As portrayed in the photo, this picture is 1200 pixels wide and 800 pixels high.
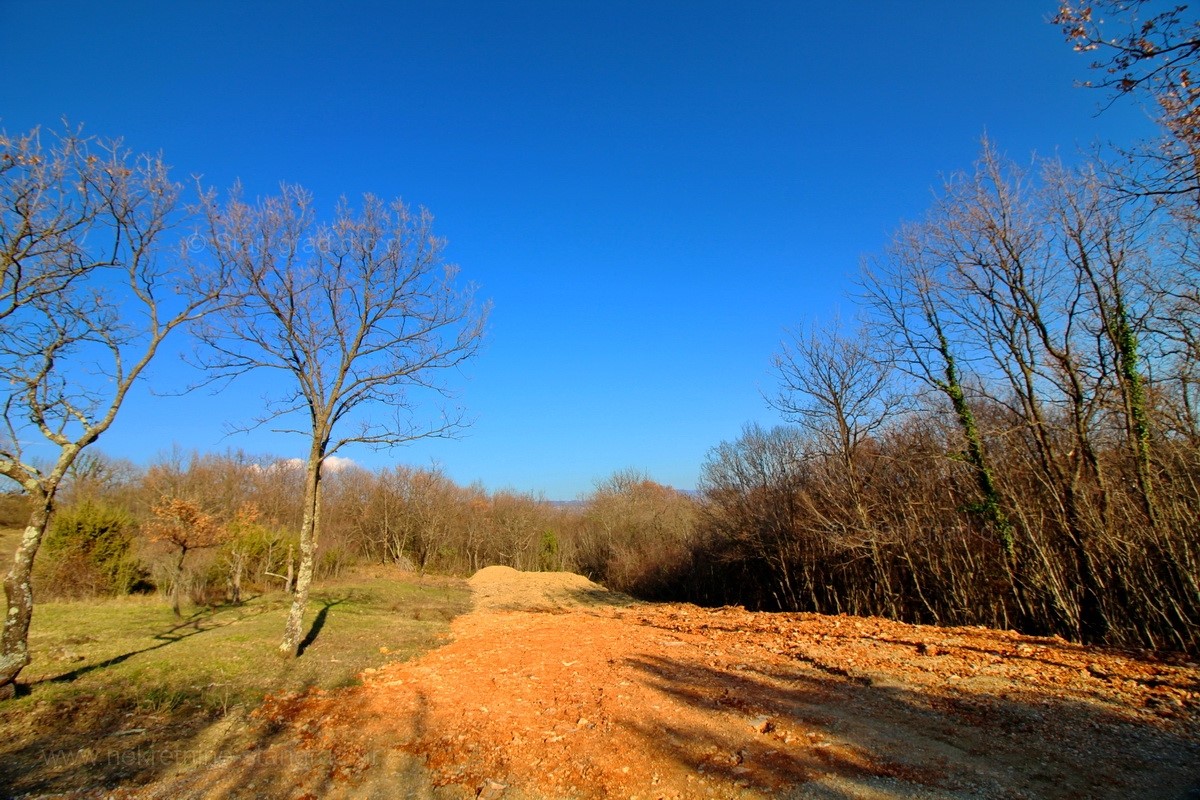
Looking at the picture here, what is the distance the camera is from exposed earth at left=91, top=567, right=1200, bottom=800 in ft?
14.6

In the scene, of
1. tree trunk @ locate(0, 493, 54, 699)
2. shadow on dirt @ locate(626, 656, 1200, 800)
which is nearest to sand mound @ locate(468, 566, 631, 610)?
tree trunk @ locate(0, 493, 54, 699)

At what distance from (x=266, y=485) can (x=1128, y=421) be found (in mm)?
42676

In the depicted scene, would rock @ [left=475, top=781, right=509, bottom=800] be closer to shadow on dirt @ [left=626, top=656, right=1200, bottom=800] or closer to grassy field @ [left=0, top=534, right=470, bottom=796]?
shadow on dirt @ [left=626, top=656, right=1200, bottom=800]

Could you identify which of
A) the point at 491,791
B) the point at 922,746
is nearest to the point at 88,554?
the point at 491,791

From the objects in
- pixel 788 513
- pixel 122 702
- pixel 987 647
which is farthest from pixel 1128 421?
pixel 122 702

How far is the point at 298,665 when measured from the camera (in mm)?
8328

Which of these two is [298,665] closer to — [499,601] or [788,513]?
[499,601]

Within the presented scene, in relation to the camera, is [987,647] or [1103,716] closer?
[1103,716]

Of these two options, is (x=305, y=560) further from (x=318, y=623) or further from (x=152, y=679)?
Result: (x=318, y=623)

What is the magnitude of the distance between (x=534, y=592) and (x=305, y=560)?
17146 millimetres

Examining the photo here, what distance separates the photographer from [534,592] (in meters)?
24.8

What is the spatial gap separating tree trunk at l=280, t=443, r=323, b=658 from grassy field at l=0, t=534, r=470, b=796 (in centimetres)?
28

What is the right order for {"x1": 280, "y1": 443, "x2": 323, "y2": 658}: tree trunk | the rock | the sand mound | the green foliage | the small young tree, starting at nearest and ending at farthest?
the rock < {"x1": 280, "y1": 443, "x2": 323, "y2": 658}: tree trunk < the small young tree < the green foliage < the sand mound

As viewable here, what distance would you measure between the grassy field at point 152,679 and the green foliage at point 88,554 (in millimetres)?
3817
